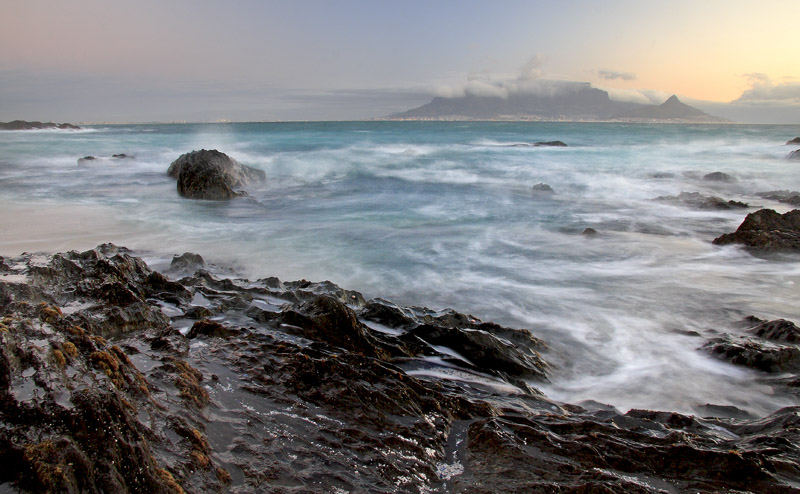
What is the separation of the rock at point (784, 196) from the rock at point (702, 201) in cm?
218

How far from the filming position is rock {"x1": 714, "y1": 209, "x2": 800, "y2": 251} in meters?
7.88

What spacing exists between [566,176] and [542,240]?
37.3 feet

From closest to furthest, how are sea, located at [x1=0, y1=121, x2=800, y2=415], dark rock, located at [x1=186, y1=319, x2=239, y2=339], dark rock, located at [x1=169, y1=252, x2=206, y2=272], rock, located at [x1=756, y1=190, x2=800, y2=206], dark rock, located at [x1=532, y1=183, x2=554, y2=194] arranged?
dark rock, located at [x1=186, y1=319, x2=239, y2=339] → sea, located at [x1=0, y1=121, x2=800, y2=415] → dark rock, located at [x1=169, y1=252, x2=206, y2=272] → rock, located at [x1=756, y1=190, x2=800, y2=206] → dark rock, located at [x1=532, y1=183, x2=554, y2=194]

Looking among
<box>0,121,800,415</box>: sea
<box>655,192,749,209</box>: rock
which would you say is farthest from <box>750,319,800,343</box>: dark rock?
<box>655,192,749,209</box>: rock

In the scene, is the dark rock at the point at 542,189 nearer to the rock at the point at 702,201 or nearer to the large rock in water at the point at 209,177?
the rock at the point at 702,201

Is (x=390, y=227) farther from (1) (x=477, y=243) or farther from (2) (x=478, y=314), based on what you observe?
(2) (x=478, y=314)

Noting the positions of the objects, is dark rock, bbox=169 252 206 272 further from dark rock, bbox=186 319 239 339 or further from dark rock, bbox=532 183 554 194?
dark rock, bbox=532 183 554 194

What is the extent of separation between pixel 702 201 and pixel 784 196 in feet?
11.9

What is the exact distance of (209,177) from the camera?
504 inches

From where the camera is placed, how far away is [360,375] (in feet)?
9.92

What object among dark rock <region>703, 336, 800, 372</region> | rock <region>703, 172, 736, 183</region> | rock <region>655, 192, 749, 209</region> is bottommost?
dark rock <region>703, 336, 800, 372</region>

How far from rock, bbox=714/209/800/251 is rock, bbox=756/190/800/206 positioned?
6.13m

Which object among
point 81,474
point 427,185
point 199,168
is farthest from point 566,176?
point 81,474

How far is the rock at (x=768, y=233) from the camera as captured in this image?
25.9ft
